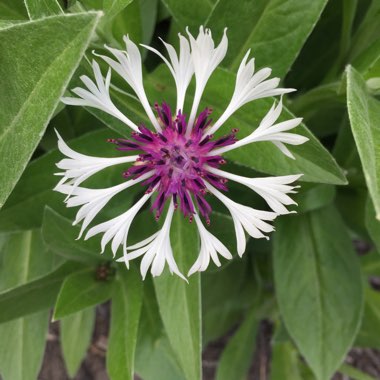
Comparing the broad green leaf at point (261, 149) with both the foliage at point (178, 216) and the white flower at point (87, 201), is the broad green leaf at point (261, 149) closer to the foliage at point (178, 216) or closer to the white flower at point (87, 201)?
the foliage at point (178, 216)

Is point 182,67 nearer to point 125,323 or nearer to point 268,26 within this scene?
point 268,26

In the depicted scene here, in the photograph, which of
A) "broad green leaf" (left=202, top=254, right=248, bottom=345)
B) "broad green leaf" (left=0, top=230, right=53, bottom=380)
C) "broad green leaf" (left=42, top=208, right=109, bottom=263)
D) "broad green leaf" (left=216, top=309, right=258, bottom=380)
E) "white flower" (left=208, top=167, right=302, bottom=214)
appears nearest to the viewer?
"white flower" (left=208, top=167, right=302, bottom=214)

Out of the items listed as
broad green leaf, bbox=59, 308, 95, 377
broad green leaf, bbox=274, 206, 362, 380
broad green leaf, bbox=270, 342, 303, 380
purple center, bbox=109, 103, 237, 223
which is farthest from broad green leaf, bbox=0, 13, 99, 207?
broad green leaf, bbox=270, 342, 303, 380

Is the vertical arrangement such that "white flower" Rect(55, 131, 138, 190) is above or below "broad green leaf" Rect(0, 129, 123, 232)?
Result: below

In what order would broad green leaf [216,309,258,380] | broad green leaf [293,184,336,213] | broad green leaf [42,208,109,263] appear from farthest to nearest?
broad green leaf [216,309,258,380] < broad green leaf [293,184,336,213] < broad green leaf [42,208,109,263]

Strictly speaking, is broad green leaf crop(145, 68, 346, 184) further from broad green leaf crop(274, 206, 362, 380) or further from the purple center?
broad green leaf crop(274, 206, 362, 380)

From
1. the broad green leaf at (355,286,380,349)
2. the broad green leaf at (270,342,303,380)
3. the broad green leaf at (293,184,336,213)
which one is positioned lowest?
the broad green leaf at (270,342,303,380)
